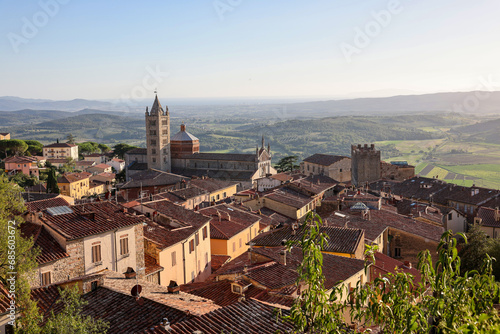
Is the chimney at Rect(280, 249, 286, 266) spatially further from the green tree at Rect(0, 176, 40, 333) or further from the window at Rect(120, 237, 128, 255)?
the green tree at Rect(0, 176, 40, 333)

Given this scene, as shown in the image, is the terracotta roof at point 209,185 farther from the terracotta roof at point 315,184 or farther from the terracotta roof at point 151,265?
the terracotta roof at point 151,265

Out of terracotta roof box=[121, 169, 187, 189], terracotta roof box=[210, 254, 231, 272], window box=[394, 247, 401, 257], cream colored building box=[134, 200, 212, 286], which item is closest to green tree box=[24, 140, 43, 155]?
terracotta roof box=[121, 169, 187, 189]

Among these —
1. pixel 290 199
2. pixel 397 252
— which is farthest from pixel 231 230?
pixel 290 199

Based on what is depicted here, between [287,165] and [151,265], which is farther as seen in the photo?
[287,165]

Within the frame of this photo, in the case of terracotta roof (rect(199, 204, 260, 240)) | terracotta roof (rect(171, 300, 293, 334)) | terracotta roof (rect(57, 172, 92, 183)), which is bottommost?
terracotta roof (rect(57, 172, 92, 183))

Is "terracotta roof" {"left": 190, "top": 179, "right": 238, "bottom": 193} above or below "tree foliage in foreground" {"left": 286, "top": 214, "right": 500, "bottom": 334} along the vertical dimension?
below

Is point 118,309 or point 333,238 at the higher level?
point 118,309

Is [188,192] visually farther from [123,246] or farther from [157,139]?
[157,139]
